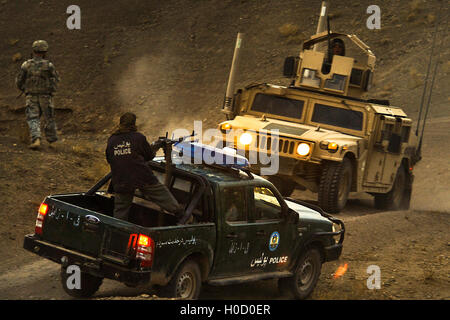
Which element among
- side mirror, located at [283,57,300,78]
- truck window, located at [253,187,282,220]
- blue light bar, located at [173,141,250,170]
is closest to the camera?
blue light bar, located at [173,141,250,170]

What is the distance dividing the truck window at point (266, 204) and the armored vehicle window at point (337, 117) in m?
7.05

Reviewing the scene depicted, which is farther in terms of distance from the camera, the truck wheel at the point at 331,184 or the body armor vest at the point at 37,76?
the body armor vest at the point at 37,76

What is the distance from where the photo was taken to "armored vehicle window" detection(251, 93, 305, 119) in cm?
1617

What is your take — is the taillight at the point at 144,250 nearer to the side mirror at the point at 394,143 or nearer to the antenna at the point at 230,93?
the antenna at the point at 230,93

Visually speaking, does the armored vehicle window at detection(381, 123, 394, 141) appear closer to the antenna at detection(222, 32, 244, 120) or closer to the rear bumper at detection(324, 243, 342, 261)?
the antenna at detection(222, 32, 244, 120)

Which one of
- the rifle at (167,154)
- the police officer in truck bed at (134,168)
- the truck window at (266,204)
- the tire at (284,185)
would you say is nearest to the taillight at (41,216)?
the police officer in truck bed at (134,168)

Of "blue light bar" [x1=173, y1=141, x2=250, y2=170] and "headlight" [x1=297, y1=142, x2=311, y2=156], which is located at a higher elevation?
"blue light bar" [x1=173, y1=141, x2=250, y2=170]

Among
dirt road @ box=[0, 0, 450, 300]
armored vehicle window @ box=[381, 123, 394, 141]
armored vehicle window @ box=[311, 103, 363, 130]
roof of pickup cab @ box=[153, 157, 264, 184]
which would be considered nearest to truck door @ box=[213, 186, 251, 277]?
roof of pickup cab @ box=[153, 157, 264, 184]

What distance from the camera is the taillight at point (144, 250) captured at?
749 cm

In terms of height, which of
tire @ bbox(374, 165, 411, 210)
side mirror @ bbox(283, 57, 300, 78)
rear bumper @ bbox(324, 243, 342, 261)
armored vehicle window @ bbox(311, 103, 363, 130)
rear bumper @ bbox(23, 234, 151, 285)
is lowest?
tire @ bbox(374, 165, 411, 210)

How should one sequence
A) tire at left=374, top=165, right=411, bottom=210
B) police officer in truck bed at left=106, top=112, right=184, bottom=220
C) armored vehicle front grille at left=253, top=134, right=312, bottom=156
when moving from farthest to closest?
tire at left=374, top=165, right=411, bottom=210 < armored vehicle front grille at left=253, top=134, right=312, bottom=156 < police officer in truck bed at left=106, top=112, right=184, bottom=220

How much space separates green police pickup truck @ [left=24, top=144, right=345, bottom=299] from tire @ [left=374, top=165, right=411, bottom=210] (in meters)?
8.64

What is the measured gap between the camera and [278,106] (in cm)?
1627

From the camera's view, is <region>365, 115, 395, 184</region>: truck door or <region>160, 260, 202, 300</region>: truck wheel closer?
<region>160, 260, 202, 300</region>: truck wheel
